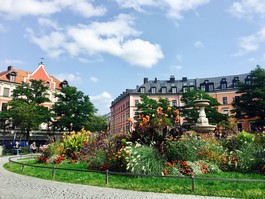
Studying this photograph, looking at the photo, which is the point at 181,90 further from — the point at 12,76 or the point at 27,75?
the point at 12,76

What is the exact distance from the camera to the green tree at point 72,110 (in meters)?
40.6

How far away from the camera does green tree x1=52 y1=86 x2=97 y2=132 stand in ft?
133

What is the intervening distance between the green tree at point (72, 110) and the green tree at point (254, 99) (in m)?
26.6

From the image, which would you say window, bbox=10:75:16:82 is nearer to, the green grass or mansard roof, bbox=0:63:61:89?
mansard roof, bbox=0:63:61:89

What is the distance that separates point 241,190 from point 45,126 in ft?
152

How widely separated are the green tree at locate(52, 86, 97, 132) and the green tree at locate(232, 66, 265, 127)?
2658 centimetres

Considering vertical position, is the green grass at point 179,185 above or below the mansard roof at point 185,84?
below

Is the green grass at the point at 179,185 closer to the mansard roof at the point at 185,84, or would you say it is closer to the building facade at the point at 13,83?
the building facade at the point at 13,83

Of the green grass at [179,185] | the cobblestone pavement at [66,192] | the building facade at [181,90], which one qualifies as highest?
the building facade at [181,90]

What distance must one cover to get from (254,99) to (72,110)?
3259 cm

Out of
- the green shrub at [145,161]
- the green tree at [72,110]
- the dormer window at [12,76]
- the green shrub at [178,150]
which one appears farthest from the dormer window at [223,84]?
the green shrub at [145,161]

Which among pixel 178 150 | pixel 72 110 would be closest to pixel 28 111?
pixel 72 110

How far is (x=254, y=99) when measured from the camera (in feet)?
135

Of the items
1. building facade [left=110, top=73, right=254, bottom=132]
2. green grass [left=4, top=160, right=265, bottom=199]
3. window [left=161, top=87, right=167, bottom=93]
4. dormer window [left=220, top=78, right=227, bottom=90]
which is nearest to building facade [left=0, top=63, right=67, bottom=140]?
building facade [left=110, top=73, right=254, bottom=132]
